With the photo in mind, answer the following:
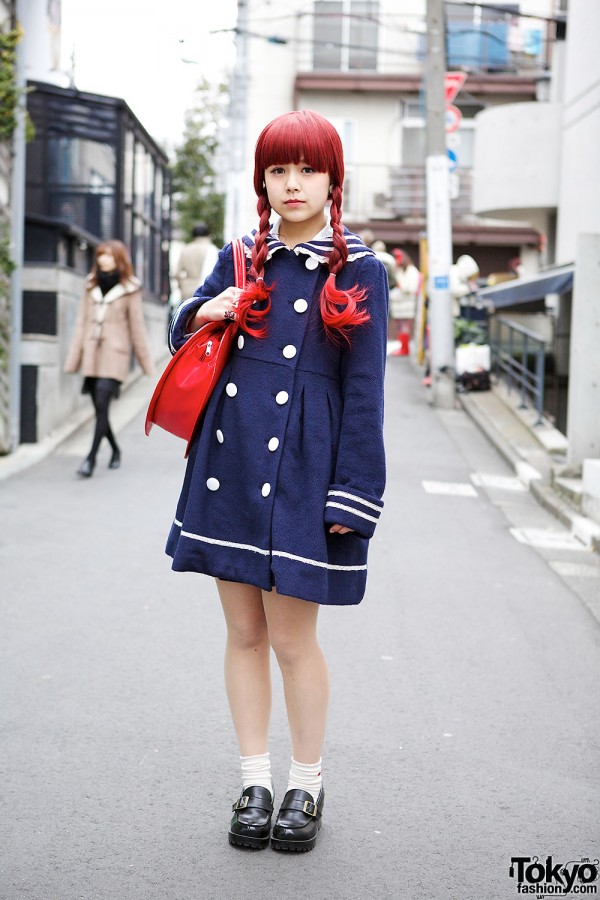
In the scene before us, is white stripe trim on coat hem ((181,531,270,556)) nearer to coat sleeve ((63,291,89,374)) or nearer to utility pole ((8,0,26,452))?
coat sleeve ((63,291,89,374))

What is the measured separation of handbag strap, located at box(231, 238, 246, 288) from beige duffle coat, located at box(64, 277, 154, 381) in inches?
289

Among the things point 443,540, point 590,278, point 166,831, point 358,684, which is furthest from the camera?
point 590,278

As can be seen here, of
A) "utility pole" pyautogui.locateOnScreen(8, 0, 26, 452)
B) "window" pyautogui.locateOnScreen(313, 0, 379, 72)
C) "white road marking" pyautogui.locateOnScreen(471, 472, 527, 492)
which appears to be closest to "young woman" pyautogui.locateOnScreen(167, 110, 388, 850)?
"white road marking" pyautogui.locateOnScreen(471, 472, 527, 492)

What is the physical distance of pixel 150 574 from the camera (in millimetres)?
6898

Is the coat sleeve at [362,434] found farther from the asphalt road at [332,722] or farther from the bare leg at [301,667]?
the asphalt road at [332,722]

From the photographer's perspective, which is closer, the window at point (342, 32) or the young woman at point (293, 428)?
the young woman at point (293, 428)

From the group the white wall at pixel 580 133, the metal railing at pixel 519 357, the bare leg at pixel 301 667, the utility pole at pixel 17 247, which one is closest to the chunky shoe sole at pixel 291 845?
the bare leg at pixel 301 667

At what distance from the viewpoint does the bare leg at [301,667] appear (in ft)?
10.8

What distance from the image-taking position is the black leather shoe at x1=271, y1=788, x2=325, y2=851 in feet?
10.9

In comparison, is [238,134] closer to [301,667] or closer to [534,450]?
[534,450]

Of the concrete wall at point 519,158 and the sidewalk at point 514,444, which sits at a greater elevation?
the concrete wall at point 519,158

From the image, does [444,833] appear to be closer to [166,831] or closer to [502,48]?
[166,831]

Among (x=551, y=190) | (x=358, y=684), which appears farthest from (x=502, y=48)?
(x=358, y=684)

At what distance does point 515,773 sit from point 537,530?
511 centimetres
